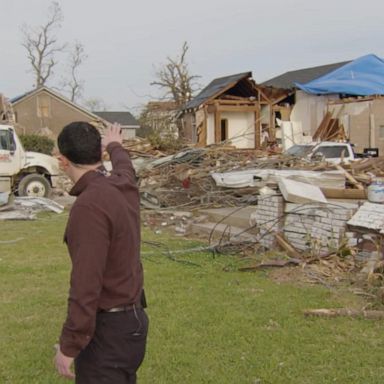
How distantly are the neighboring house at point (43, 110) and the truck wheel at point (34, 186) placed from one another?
99.1 ft

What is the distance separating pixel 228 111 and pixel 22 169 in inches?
692

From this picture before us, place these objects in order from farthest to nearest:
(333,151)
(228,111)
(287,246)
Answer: (228,111)
(333,151)
(287,246)

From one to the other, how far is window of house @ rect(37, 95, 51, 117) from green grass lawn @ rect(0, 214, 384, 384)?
138 feet

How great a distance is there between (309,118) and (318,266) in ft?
80.1

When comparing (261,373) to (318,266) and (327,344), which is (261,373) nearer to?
(327,344)

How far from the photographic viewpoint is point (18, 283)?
24.3 ft

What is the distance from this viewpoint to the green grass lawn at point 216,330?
176 inches

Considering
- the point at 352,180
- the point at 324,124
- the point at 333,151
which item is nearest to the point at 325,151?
the point at 333,151

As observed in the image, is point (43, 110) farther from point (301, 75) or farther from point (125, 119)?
point (301, 75)

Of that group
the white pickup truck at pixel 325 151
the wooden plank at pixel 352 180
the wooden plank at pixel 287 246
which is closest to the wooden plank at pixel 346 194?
the wooden plank at pixel 352 180

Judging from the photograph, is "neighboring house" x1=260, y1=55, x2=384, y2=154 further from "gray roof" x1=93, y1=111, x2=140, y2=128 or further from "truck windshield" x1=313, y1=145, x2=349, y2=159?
"gray roof" x1=93, y1=111, x2=140, y2=128

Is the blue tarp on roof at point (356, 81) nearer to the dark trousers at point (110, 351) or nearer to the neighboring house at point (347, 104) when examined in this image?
the neighboring house at point (347, 104)

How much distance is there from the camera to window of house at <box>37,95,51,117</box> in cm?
4816

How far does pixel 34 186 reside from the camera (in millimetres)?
17656
